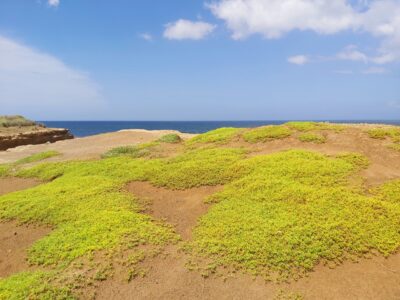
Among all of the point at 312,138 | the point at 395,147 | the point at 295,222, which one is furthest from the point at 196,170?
the point at 395,147

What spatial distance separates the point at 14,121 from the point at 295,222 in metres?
43.2

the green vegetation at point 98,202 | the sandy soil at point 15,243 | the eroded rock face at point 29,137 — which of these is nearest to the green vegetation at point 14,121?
the eroded rock face at point 29,137

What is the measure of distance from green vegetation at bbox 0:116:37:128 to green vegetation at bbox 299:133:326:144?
36.9 m

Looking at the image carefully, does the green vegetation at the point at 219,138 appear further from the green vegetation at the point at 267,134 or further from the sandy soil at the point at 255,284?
the sandy soil at the point at 255,284

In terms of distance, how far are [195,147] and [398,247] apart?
36.7ft

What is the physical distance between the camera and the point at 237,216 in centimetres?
984

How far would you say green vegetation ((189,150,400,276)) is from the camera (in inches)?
319

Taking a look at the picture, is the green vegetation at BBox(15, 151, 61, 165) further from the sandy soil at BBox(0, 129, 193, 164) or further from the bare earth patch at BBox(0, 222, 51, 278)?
the bare earth patch at BBox(0, 222, 51, 278)

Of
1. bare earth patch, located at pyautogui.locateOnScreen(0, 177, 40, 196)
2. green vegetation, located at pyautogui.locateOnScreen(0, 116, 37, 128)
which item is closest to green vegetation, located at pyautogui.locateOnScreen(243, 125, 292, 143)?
bare earth patch, located at pyautogui.locateOnScreen(0, 177, 40, 196)

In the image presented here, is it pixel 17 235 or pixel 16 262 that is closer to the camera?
pixel 16 262

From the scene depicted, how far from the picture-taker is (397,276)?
755cm

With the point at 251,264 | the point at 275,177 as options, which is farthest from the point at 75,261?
the point at 275,177

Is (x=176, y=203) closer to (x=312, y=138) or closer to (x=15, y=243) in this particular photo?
(x=15, y=243)

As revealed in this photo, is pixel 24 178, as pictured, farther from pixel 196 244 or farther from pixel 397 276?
pixel 397 276
